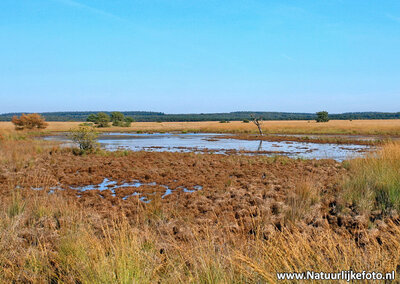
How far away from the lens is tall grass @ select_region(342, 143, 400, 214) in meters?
7.79

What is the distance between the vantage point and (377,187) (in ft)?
28.4

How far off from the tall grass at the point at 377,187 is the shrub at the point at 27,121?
63395 mm

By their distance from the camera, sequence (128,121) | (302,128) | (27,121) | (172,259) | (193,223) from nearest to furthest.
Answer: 1. (172,259)
2. (193,223)
3. (27,121)
4. (302,128)
5. (128,121)

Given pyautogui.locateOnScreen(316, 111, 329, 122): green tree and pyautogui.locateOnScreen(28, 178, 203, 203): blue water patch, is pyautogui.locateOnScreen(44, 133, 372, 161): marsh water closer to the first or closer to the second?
pyautogui.locateOnScreen(28, 178, 203, 203): blue water patch

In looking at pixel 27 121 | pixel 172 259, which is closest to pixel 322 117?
pixel 27 121

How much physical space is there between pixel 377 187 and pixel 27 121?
2552 inches

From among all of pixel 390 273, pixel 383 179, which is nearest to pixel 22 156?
pixel 383 179

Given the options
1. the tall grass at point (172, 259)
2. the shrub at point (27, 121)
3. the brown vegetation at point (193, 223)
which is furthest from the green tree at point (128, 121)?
the tall grass at point (172, 259)

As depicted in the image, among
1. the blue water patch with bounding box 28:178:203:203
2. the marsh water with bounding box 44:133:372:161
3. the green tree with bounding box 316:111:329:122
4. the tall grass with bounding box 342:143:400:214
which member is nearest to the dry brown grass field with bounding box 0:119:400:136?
the marsh water with bounding box 44:133:372:161

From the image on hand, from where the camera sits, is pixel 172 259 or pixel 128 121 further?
pixel 128 121

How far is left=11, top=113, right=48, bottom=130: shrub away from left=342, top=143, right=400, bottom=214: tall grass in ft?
208

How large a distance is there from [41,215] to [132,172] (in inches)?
293

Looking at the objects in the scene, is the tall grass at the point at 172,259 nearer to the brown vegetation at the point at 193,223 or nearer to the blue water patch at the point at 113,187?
the brown vegetation at the point at 193,223

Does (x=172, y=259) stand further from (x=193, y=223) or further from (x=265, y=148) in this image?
(x=265, y=148)
